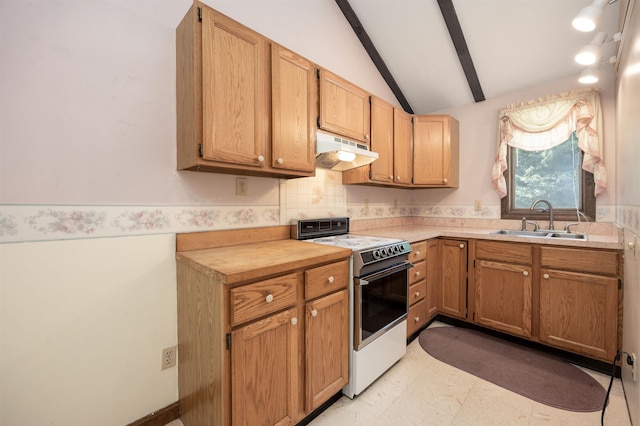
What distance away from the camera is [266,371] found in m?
1.26

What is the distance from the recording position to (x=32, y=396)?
1184 millimetres

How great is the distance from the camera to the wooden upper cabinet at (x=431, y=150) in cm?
295

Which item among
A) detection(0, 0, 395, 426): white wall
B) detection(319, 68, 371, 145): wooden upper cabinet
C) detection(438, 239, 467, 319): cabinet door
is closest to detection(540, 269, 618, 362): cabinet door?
detection(438, 239, 467, 319): cabinet door

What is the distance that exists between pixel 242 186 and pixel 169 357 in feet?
3.61

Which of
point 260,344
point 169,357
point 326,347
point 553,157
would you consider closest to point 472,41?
point 553,157

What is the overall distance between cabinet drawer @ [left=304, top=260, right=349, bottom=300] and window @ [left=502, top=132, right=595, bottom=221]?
227 centimetres

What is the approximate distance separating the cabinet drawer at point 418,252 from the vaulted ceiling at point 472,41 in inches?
72.7

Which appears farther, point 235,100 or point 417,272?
point 417,272

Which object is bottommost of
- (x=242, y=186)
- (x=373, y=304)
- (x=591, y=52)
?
(x=373, y=304)

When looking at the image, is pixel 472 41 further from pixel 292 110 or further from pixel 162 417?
pixel 162 417

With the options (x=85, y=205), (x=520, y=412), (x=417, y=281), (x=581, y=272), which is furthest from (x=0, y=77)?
(x=581, y=272)

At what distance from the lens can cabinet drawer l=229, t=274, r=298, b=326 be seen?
1.14 metres

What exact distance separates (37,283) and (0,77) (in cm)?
87

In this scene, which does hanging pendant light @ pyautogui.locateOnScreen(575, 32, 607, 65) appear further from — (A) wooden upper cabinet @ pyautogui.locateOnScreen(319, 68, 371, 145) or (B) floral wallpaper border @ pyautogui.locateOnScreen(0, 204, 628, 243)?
(A) wooden upper cabinet @ pyautogui.locateOnScreen(319, 68, 371, 145)
